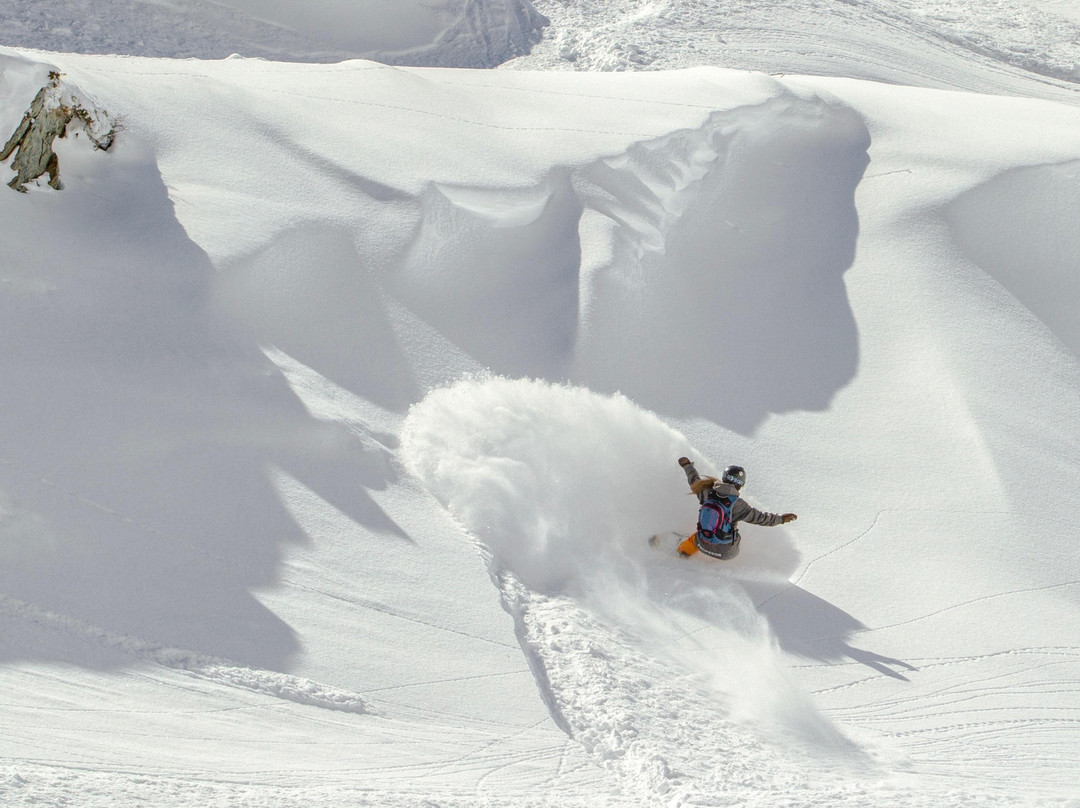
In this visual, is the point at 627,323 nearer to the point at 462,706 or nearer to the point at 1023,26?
the point at 462,706

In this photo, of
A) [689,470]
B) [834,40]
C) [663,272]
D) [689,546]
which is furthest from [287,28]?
[689,546]

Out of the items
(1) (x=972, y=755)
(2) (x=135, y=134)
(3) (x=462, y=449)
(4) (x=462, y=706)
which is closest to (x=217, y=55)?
(2) (x=135, y=134)

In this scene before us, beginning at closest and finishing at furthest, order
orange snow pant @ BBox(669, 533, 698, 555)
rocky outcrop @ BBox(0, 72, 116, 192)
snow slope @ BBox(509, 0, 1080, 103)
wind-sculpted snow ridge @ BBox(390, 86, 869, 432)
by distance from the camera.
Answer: orange snow pant @ BBox(669, 533, 698, 555)
rocky outcrop @ BBox(0, 72, 116, 192)
wind-sculpted snow ridge @ BBox(390, 86, 869, 432)
snow slope @ BBox(509, 0, 1080, 103)

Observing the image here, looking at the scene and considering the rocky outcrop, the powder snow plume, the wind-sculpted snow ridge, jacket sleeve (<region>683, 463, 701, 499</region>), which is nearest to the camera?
the powder snow plume

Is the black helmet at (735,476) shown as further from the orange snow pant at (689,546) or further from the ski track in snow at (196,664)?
the ski track in snow at (196,664)

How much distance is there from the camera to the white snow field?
5.79 m

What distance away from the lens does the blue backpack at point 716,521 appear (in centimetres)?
792

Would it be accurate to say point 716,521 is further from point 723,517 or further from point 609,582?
point 609,582

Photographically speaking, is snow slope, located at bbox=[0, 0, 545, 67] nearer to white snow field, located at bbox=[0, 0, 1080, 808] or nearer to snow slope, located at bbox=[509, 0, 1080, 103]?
snow slope, located at bbox=[509, 0, 1080, 103]

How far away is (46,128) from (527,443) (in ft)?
16.1

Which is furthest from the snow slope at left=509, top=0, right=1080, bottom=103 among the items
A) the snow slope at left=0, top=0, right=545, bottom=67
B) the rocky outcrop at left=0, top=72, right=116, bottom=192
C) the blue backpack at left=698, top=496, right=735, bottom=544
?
the blue backpack at left=698, top=496, right=735, bottom=544

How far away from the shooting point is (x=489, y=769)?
5.53 m

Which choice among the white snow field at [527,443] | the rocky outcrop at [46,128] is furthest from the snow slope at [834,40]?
the rocky outcrop at [46,128]

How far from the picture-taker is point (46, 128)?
8875 millimetres
